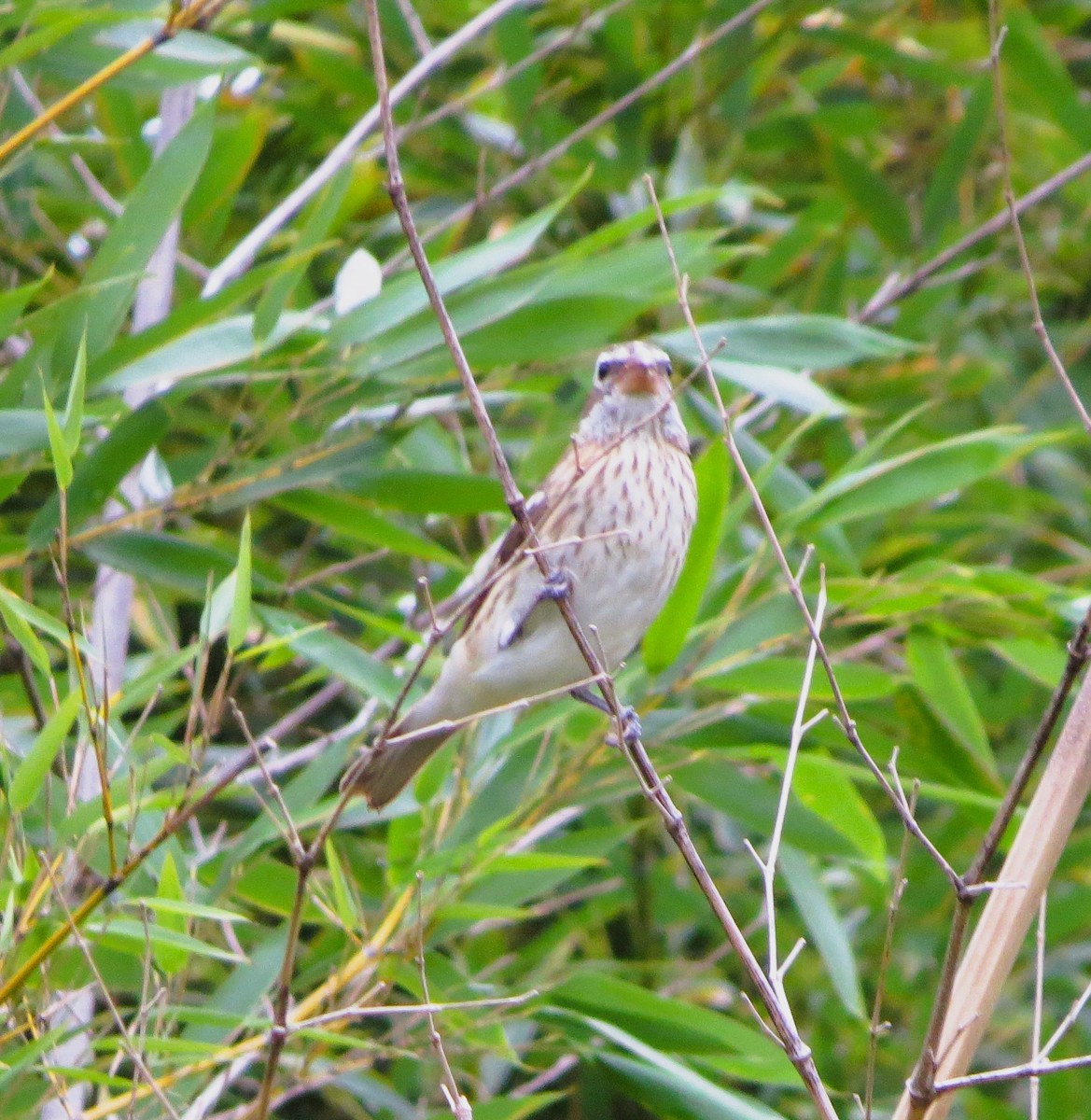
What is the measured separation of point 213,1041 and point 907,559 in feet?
5.51

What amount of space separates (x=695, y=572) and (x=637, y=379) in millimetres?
344

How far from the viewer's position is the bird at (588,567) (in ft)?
8.54

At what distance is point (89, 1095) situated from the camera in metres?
2.54

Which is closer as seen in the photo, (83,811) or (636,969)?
(83,811)

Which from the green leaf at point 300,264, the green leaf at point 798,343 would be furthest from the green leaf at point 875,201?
the green leaf at point 300,264

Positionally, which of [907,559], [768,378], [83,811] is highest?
[83,811]

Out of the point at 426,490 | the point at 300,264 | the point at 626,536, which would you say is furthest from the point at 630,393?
the point at 300,264

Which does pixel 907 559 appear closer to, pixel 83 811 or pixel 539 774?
pixel 539 774

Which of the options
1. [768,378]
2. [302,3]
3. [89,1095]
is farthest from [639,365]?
[89,1095]

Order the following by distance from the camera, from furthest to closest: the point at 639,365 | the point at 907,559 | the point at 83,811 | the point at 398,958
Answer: the point at 907,559 → the point at 639,365 → the point at 398,958 → the point at 83,811

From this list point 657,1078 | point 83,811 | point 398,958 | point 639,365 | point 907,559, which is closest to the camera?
point 83,811

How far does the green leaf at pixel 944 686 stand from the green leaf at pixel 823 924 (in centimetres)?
32

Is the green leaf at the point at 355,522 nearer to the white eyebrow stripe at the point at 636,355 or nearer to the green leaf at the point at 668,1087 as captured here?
the white eyebrow stripe at the point at 636,355

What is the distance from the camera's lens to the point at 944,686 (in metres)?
2.79
